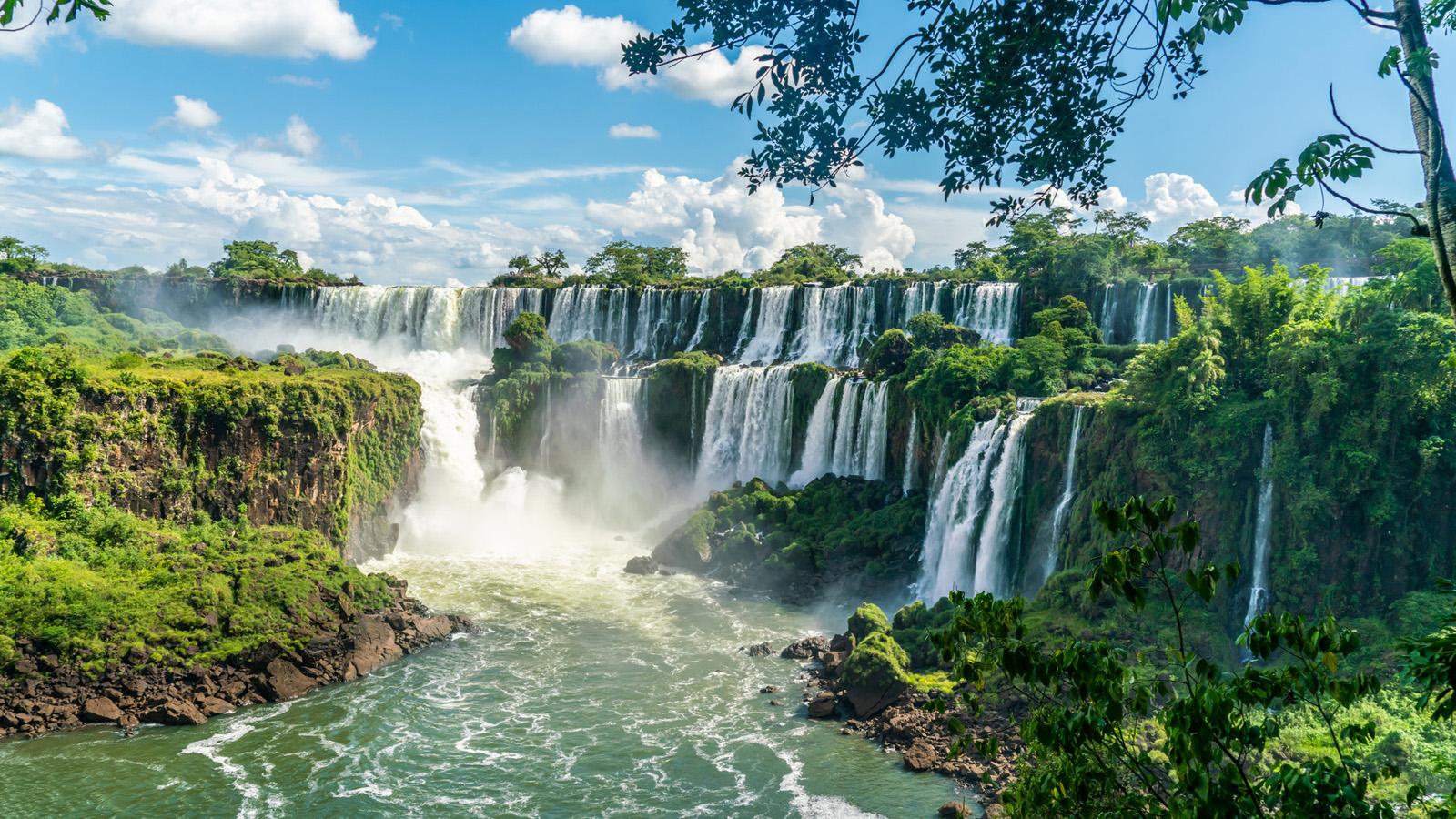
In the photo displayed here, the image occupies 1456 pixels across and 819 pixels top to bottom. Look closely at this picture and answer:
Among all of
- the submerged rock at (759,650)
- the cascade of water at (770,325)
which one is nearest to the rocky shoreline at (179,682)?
the submerged rock at (759,650)

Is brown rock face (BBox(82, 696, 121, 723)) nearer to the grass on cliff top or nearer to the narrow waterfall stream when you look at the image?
the narrow waterfall stream

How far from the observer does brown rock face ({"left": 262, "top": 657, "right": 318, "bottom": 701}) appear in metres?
17.0

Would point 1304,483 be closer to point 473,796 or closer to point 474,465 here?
point 473,796

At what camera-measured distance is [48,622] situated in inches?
635

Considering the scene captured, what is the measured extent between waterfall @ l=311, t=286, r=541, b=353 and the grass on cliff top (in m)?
22.9

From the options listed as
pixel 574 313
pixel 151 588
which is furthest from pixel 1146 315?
pixel 151 588

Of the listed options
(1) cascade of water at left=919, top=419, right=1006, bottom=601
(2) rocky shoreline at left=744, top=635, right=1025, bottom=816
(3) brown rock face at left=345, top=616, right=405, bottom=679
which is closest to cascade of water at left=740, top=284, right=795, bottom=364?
(1) cascade of water at left=919, top=419, right=1006, bottom=601

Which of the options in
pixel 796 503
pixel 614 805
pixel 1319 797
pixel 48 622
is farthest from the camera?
pixel 796 503

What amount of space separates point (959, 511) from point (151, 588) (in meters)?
19.2

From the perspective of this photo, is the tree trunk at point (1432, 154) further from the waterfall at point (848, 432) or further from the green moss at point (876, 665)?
the waterfall at point (848, 432)

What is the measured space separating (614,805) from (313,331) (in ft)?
127

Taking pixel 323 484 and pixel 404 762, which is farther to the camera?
pixel 323 484

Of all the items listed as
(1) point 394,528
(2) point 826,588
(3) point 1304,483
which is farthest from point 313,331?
(3) point 1304,483

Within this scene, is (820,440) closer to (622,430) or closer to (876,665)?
(622,430)
